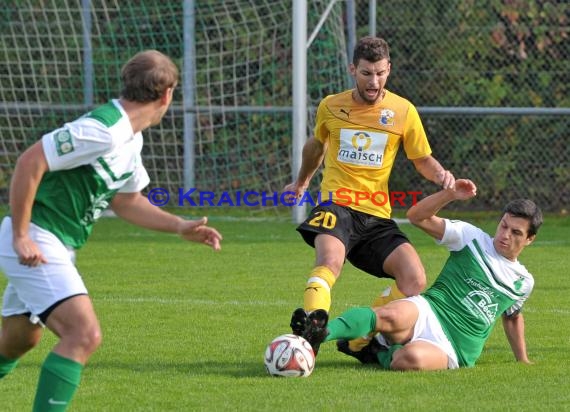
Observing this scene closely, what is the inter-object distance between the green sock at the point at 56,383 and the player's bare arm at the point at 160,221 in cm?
78

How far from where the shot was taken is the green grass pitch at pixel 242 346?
570cm

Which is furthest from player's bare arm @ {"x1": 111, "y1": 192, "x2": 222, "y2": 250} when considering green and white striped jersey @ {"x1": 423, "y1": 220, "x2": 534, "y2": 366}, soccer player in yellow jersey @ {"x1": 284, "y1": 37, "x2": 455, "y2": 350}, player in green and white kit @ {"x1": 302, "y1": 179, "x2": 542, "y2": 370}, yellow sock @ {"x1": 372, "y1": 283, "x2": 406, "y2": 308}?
yellow sock @ {"x1": 372, "y1": 283, "x2": 406, "y2": 308}

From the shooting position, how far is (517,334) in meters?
6.70

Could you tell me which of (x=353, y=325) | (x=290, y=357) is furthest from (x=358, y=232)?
(x=290, y=357)

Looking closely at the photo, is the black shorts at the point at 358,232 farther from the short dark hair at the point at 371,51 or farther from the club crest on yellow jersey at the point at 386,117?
the short dark hair at the point at 371,51

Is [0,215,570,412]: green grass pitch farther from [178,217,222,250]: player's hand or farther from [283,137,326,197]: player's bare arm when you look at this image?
[283,137,326,197]: player's bare arm

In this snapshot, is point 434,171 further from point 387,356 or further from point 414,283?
point 387,356

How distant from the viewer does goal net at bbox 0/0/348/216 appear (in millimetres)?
15102

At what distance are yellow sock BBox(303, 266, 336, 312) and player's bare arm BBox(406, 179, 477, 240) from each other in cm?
55

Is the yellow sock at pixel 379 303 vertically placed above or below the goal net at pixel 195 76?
above

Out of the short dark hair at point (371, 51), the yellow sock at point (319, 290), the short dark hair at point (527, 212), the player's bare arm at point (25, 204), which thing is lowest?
the yellow sock at point (319, 290)

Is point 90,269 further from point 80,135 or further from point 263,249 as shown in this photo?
point 80,135

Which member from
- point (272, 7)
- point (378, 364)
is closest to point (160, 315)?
point (378, 364)

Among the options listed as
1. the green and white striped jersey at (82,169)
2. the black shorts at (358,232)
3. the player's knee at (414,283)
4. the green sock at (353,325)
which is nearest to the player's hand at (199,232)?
the green and white striped jersey at (82,169)
